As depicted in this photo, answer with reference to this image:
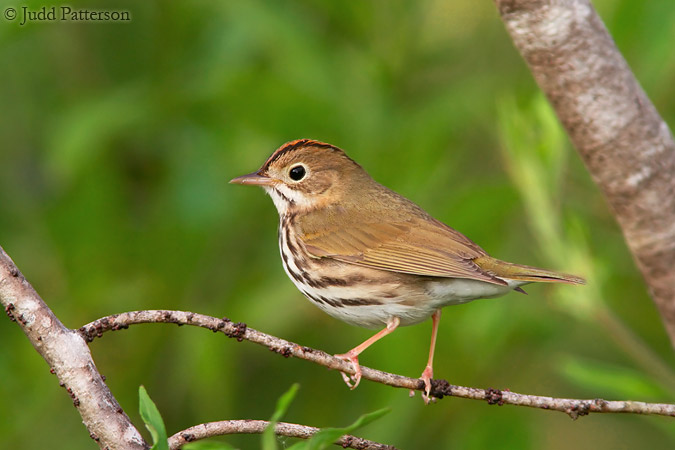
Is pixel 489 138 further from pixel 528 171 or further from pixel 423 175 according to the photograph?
pixel 528 171

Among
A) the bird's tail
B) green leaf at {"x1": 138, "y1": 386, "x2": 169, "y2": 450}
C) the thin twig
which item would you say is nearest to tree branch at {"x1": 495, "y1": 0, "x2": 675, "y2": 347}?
the bird's tail

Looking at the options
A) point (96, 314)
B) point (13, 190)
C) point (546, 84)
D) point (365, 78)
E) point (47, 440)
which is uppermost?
point (546, 84)

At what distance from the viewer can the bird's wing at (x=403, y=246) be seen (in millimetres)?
3562

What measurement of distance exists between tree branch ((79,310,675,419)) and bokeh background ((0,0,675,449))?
105 cm

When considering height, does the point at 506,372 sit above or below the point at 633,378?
below

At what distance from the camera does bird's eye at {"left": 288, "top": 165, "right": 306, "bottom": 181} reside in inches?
169

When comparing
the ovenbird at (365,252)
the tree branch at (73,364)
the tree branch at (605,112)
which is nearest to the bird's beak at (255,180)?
the ovenbird at (365,252)

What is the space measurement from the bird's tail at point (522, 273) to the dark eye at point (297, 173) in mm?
1073

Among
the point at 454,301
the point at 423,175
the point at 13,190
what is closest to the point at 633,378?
the point at 454,301

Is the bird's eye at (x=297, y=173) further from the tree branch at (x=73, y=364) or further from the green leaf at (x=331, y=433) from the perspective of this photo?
the green leaf at (x=331, y=433)

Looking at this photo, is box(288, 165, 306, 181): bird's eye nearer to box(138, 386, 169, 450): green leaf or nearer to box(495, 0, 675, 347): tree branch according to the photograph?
box(495, 0, 675, 347): tree branch

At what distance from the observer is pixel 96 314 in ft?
14.0

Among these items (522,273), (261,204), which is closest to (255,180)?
(261,204)

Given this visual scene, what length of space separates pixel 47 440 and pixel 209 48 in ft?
7.23
